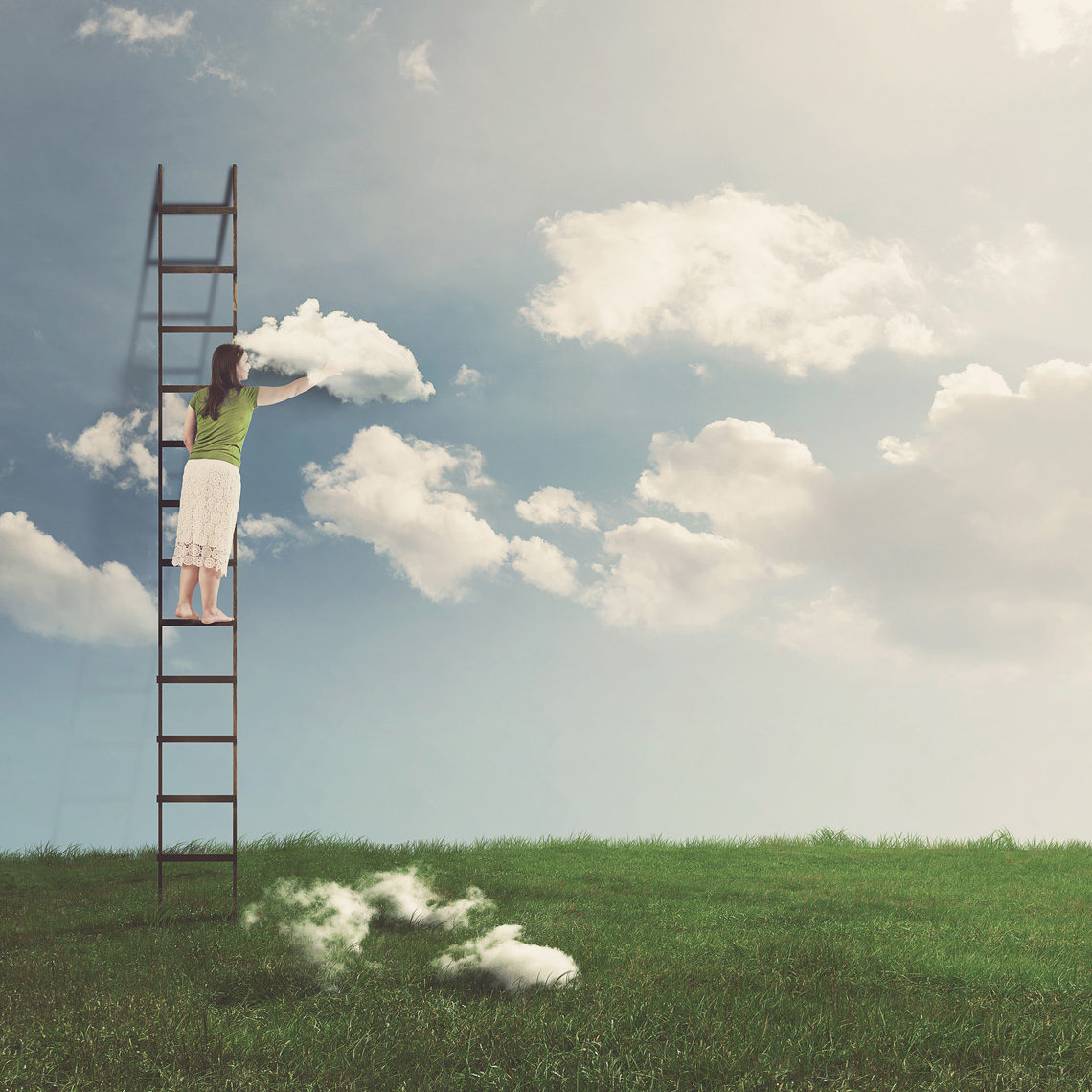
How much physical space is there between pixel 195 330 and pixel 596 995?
8346 millimetres

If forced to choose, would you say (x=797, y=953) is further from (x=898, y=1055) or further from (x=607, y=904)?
(x=607, y=904)

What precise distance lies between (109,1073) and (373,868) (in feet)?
23.8

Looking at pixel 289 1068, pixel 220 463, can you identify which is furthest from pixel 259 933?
pixel 220 463

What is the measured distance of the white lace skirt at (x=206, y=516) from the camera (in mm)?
9867

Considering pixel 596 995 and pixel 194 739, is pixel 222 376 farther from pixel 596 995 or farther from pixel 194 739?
pixel 596 995

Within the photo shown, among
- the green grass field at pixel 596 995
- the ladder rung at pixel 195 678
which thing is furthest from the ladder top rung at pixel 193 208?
the green grass field at pixel 596 995

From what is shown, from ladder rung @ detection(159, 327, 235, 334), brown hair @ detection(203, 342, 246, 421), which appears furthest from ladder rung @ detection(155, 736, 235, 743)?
ladder rung @ detection(159, 327, 235, 334)

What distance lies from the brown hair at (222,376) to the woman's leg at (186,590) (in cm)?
174

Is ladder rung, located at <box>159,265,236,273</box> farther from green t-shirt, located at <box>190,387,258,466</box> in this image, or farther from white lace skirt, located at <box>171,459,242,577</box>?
white lace skirt, located at <box>171,459,242,577</box>

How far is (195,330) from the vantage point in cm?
1040

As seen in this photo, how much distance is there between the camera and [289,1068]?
5.29 metres

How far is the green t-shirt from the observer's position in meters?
10.0

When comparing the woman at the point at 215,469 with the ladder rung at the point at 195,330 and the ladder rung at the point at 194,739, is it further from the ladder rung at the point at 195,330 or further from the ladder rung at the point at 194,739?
the ladder rung at the point at 194,739

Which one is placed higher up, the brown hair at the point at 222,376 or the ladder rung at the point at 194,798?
the brown hair at the point at 222,376
